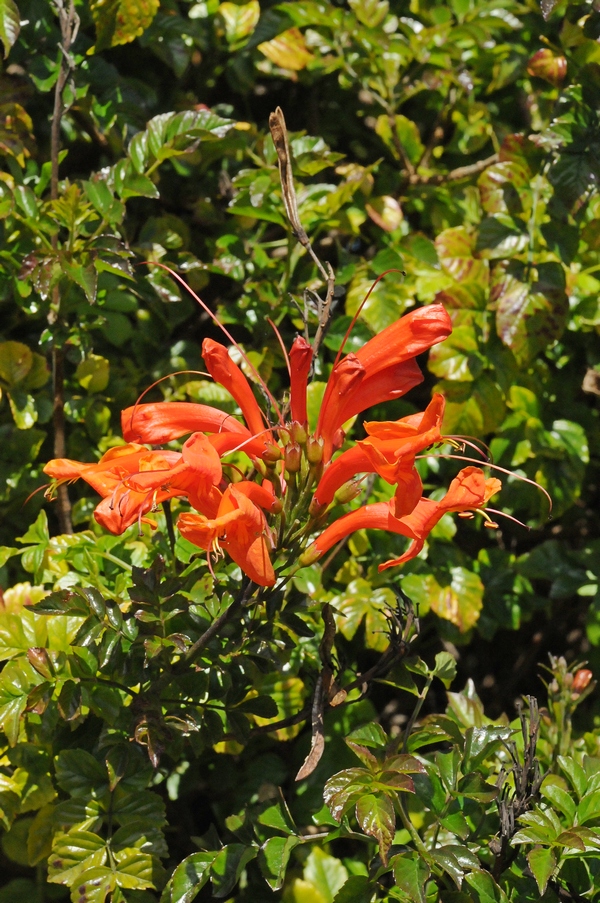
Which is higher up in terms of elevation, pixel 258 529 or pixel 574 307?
pixel 258 529

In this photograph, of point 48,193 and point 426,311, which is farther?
point 48,193

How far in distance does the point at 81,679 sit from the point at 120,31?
4.53 feet

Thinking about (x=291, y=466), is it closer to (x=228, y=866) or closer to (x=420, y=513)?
(x=420, y=513)

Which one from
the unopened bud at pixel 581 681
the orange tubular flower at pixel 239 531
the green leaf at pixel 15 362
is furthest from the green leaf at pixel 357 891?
the green leaf at pixel 15 362

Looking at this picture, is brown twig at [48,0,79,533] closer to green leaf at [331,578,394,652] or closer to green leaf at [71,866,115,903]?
green leaf at [331,578,394,652]

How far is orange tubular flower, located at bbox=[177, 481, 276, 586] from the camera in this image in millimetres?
1097

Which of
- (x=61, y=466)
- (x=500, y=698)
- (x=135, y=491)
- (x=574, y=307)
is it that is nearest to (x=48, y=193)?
(x=61, y=466)

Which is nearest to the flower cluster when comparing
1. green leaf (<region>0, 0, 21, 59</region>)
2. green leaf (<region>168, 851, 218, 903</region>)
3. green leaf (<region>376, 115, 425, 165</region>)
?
green leaf (<region>168, 851, 218, 903</region>)

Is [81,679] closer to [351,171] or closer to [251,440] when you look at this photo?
[251,440]

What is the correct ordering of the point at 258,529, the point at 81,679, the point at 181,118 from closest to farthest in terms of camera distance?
1. the point at 258,529
2. the point at 81,679
3. the point at 181,118

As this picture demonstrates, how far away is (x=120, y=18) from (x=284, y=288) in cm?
68

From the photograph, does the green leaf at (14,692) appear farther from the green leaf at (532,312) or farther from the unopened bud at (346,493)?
the green leaf at (532,312)

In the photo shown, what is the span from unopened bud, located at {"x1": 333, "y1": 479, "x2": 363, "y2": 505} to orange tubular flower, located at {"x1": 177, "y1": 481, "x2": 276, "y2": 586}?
162 mm

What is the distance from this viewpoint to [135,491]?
1.17 meters
